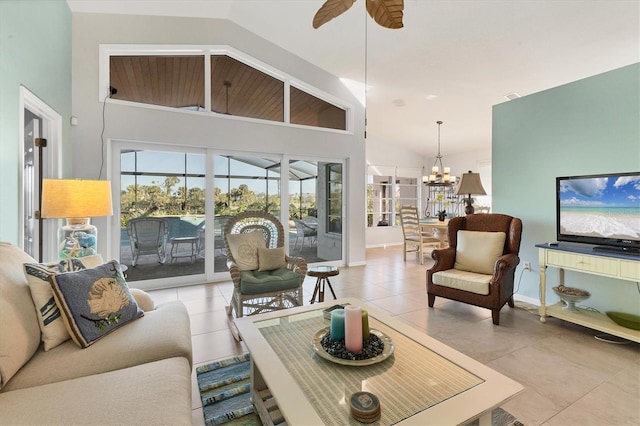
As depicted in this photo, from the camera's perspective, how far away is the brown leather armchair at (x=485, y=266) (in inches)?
116

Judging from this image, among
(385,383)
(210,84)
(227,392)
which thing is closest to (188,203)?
(210,84)

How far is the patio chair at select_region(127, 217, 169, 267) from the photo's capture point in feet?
13.5

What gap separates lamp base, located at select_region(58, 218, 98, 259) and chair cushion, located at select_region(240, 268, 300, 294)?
1.43 meters

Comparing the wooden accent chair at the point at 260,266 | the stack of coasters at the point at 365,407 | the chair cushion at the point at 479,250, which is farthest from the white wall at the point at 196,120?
the stack of coasters at the point at 365,407

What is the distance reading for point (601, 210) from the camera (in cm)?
275

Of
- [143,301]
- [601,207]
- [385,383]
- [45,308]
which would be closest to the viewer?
[385,383]

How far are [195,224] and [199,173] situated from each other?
760 millimetres

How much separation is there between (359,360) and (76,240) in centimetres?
278

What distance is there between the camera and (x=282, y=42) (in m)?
4.68

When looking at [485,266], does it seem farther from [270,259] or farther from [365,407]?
[365,407]

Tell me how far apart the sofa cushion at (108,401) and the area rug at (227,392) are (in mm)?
505

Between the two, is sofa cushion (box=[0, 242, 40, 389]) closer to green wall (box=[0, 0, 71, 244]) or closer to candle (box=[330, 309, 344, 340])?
green wall (box=[0, 0, 71, 244])

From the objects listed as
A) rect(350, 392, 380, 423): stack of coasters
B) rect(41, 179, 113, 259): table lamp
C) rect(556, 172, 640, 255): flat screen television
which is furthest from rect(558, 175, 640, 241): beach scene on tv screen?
rect(41, 179, 113, 259): table lamp

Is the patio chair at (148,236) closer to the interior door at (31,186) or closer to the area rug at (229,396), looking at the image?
the interior door at (31,186)
